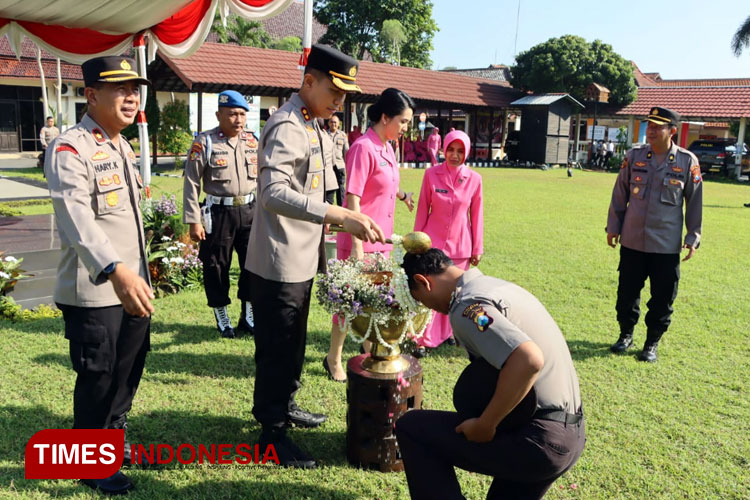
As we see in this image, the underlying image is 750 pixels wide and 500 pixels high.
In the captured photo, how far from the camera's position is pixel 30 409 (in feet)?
12.5

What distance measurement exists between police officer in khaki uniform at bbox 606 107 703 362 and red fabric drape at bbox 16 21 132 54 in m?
6.19

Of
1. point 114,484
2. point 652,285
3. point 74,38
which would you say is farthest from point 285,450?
point 74,38

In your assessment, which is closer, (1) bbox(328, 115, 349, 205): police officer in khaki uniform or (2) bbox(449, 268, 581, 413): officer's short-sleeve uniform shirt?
(2) bbox(449, 268, 581, 413): officer's short-sleeve uniform shirt

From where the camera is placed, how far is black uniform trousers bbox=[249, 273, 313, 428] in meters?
3.20

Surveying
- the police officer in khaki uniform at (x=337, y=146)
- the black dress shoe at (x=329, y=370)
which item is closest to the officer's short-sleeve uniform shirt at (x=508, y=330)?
the black dress shoe at (x=329, y=370)

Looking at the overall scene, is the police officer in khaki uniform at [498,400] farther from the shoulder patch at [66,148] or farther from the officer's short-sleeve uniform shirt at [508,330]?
the shoulder patch at [66,148]

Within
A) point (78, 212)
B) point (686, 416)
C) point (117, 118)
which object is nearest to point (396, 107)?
point (117, 118)

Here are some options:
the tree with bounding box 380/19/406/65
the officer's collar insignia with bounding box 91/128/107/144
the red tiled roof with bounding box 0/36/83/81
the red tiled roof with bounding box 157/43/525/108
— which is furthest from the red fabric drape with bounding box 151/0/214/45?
the tree with bounding box 380/19/406/65

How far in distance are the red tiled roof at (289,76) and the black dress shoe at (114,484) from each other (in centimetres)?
1813

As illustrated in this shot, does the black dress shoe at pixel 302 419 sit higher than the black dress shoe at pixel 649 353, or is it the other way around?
the black dress shoe at pixel 649 353

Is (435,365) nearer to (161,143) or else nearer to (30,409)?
(30,409)

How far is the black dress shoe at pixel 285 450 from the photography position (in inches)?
130

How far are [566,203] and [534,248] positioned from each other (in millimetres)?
6815

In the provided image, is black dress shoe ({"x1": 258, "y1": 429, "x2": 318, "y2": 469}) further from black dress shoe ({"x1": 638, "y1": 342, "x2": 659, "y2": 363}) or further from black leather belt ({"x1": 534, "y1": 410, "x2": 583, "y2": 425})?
black dress shoe ({"x1": 638, "y1": 342, "x2": 659, "y2": 363})
